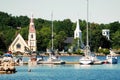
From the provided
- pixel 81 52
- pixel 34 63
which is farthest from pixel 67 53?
pixel 34 63

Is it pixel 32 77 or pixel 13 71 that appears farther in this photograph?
pixel 13 71

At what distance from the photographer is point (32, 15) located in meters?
175

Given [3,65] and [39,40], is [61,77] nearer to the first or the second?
[3,65]

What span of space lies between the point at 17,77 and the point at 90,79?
883cm

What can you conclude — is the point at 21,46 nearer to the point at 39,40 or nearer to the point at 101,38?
the point at 39,40

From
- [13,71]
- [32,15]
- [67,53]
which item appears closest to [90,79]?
[13,71]

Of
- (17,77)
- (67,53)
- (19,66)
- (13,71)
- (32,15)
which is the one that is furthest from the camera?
(67,53)

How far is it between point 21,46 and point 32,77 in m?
104

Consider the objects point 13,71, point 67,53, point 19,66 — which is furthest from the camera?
point 67,53

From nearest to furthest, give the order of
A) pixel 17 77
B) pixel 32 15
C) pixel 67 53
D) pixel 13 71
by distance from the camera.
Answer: pixel 17 77
pixel 13 71
pixel 32 15
pixel 67 53

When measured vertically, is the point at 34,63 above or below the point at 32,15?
below

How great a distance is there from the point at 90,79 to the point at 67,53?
10933cm

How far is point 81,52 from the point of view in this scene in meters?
181

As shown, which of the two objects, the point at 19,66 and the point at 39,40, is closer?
the point at 19,66
